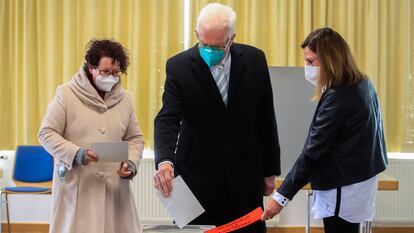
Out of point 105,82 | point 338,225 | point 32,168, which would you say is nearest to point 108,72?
Result: point 105,82

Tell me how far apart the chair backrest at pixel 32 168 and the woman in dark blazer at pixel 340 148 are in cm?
311

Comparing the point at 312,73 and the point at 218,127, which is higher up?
the point at 312,73

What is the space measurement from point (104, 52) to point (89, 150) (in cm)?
57

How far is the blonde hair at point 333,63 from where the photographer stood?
7.68 ft

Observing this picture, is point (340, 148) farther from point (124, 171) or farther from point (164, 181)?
point (124, 171)

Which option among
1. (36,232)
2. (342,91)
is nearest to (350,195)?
(342,91)

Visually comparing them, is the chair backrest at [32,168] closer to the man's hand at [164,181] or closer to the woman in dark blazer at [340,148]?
the woman in dark blazer at [340,148]

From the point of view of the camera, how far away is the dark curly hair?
120 inches

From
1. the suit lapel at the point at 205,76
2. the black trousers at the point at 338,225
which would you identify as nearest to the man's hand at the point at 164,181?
the suit lapel at the point at 205,76

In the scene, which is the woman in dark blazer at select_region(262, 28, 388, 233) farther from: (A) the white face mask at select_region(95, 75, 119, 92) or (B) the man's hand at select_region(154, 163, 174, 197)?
(A) the white face mask at select_region(95, 75, 119, 92)

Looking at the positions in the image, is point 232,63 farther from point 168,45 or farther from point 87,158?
point 168,45

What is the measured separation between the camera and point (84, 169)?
2.94m

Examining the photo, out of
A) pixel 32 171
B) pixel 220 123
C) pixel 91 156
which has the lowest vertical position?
pixel 32 171

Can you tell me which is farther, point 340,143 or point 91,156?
point 91,156
